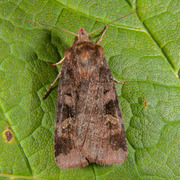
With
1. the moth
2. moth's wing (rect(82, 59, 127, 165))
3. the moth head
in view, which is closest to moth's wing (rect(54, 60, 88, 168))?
the moth

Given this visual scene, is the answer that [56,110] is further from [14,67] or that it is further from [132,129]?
[132,129]

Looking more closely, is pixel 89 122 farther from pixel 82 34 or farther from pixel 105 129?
pixel 82 34

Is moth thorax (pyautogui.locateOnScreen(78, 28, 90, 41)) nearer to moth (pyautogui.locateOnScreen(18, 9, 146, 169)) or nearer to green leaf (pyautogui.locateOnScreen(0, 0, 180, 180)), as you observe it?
moth (pyautogui.locateOnScreen(18, 9, 146, 169))

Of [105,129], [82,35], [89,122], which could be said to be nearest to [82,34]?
[82,35]

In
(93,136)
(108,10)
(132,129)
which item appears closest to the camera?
(93,136)

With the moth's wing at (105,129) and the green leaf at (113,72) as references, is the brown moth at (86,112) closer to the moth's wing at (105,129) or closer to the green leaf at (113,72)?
the moth's wing at (105,129)

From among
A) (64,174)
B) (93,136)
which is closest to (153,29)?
(93,136)
